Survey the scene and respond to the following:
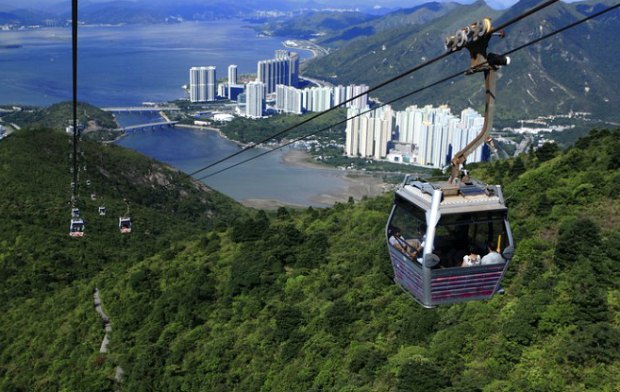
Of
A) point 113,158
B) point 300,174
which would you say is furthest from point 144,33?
point 113,158

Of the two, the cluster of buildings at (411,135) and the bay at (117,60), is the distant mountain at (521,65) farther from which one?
the bay at (117,60)

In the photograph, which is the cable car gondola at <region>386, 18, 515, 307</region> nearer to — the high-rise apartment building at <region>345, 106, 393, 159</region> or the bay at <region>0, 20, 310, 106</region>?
the high-rise apartment building at <region>345, 106, 393, 159</region>

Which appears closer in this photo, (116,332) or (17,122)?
(116,332)

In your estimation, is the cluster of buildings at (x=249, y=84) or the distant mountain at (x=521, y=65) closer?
the cluster of buildings at (x=249, y=84)

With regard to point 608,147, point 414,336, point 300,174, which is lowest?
point 300,174

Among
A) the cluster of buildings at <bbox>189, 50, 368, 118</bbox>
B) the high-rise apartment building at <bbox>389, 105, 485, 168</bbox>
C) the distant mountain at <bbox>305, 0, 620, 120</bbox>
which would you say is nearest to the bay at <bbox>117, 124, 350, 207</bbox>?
the high-rise apartment building at <bbox>389, 105, 485, 168</bbox>

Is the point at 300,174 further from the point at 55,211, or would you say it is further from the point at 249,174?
the point at 55,211

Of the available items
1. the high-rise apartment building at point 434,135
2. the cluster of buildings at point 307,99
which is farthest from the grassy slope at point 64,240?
the cluster of buildings at point 307,99

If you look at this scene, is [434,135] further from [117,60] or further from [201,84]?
[117,60]
